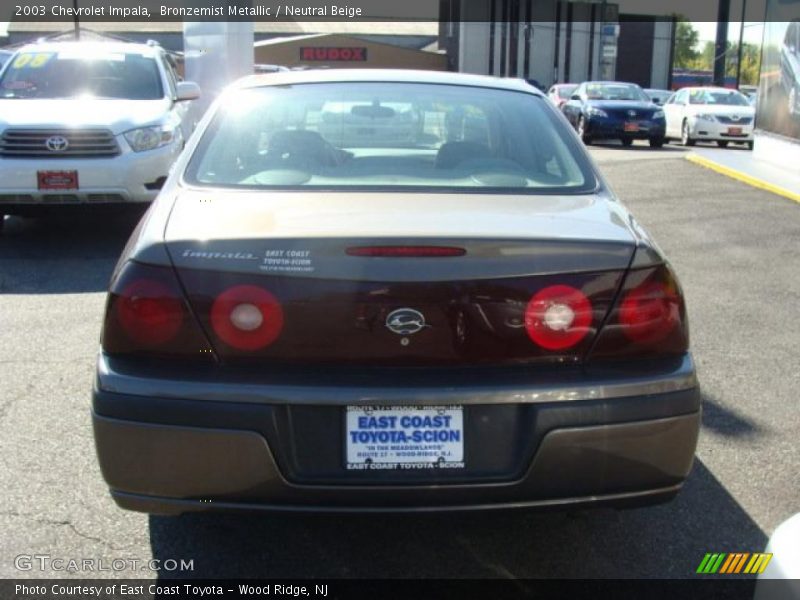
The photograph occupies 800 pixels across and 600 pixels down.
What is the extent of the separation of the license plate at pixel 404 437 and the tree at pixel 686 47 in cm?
11426

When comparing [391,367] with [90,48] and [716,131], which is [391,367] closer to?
[90,48]

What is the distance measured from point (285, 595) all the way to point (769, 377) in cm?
313

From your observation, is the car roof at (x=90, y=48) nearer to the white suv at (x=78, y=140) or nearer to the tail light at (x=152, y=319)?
the white suv at (x=78, y=140)

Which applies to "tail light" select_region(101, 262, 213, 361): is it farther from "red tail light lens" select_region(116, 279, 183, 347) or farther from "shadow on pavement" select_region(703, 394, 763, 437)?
"shadow on pavement" select_region(703, 394, 763, 437)

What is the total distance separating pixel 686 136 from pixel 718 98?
3.64ft

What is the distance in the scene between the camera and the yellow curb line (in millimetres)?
11234

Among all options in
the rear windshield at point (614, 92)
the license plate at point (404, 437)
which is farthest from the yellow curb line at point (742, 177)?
the license plate at point (404, 437)

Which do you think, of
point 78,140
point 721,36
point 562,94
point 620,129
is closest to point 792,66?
point 620,129

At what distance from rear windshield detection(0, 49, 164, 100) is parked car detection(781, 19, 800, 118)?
26.8 ft

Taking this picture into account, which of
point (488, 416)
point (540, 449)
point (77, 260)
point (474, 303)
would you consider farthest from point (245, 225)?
point (77, 260)

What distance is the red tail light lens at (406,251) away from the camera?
264cm

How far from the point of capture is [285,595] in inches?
115

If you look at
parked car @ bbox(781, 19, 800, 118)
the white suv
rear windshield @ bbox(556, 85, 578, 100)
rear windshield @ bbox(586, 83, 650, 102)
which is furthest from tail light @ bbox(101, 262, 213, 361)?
rear windshield @ bbox(556, 85, 578, 100)

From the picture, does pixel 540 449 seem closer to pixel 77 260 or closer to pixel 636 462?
pixel 636 462
